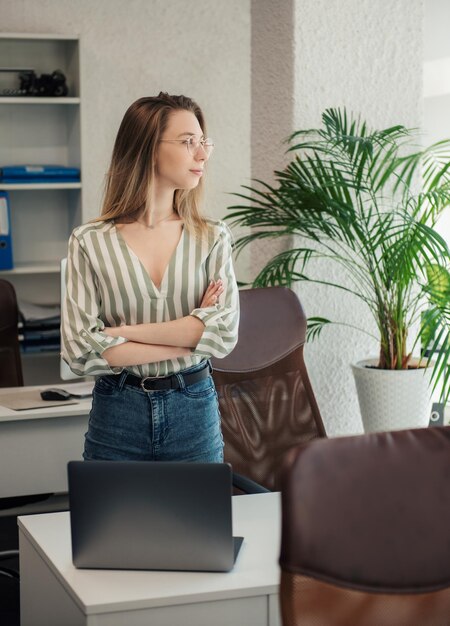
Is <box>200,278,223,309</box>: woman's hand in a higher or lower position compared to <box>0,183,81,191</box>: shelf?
lower

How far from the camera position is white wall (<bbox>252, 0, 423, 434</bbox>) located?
14.7ft

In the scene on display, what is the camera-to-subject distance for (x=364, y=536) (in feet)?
5.15

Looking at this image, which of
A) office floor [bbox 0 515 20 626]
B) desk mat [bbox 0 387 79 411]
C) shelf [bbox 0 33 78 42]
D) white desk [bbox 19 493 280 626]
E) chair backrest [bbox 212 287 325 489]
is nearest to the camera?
white desk [bbox 19 493 280 626]

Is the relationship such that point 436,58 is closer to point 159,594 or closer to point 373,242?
point 373,242

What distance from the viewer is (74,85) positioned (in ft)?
15.8

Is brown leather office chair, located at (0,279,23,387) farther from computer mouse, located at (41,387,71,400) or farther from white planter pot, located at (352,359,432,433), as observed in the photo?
white planter pot, located at (352,359,432,433)

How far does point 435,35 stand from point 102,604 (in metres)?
4.43

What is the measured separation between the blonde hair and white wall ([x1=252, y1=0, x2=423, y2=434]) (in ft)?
7.29

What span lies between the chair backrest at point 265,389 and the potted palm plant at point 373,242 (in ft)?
3.67

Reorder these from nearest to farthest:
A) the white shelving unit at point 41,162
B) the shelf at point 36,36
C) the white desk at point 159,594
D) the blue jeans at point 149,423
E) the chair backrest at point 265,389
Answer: the white desk at point 159,594
the blue jeans at point 149,423
the chair backrest at point 265,389
the shelf at point 36,36
the white shelving unit at point 41,162

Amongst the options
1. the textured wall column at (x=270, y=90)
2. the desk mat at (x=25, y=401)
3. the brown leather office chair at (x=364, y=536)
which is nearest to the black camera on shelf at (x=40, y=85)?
the textured wall column at (x=270, y=90)

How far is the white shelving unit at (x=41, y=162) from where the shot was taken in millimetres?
4816

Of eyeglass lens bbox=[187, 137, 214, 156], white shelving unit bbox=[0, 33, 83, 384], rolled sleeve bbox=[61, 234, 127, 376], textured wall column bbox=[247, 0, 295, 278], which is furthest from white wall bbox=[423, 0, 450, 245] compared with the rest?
rolled sleeve bbox=[61, 234, 127, 376]

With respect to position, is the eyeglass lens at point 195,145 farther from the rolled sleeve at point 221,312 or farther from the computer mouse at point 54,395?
the computer mouse at point 54,395
